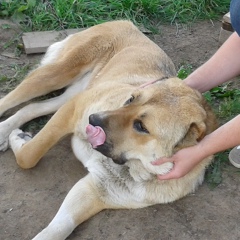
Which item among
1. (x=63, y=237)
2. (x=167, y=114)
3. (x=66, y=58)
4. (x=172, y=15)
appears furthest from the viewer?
(x=172, y=15)

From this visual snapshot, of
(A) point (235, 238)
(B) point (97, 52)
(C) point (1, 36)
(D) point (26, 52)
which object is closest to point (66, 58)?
(B) point (97, 52)

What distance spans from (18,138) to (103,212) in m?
0.85

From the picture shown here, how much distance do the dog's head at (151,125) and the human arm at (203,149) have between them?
0.04 m

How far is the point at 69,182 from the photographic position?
11.7ft

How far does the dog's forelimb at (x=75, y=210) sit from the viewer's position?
314 centimetres

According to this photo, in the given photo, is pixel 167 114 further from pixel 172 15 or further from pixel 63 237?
pixel 172 15

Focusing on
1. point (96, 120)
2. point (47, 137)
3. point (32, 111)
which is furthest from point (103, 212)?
point (32, 111)

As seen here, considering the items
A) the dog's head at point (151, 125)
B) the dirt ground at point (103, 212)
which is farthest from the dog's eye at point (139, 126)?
the dirt ground at point (103, 212)

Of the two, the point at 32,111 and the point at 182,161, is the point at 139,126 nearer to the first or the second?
the point at 182,161

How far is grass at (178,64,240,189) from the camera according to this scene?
3.71 metres

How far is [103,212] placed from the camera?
11.1 ft

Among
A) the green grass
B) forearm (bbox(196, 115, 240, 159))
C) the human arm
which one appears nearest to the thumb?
the human arm

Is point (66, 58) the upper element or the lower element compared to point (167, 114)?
Result: lower

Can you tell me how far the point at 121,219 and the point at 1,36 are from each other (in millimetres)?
2455
